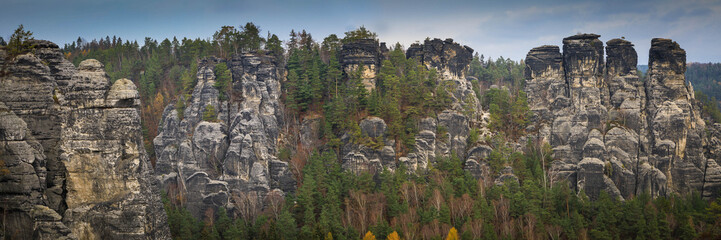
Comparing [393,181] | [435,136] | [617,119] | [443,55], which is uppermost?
[443,55]

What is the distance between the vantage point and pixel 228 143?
198 feet

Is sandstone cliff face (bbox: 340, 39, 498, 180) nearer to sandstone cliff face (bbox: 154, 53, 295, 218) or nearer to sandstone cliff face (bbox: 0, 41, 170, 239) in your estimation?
sandstone cliff face (bbox: 154, 53, 295, 218)

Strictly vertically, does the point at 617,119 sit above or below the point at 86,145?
below

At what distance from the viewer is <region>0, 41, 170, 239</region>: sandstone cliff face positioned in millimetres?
27344

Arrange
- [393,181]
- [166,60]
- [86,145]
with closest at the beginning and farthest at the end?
[86,145]
[393,181]
[166,60]

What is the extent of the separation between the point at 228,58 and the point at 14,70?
4177 centimetres

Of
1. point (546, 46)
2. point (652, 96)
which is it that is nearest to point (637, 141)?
point (652, 96)

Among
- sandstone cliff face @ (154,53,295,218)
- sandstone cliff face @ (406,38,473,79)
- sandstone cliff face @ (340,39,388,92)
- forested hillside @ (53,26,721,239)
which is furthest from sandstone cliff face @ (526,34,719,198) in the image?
sandstone cliff face @ (154,53,295,218)

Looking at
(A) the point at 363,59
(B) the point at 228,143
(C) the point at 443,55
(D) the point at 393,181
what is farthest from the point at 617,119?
(B) the point at 228,143

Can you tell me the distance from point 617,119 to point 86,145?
196ft

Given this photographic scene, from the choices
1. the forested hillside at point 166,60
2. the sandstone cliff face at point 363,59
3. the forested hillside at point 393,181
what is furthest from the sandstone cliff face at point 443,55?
the forested hillside at point 166,60

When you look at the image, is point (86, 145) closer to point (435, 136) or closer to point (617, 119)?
point (435, 136)

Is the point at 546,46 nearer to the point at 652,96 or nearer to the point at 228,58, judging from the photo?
the point at 652,96

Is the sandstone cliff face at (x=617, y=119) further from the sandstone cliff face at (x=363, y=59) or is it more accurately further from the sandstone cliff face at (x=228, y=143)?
the sandstone cliff face at (x=228, y=143)
